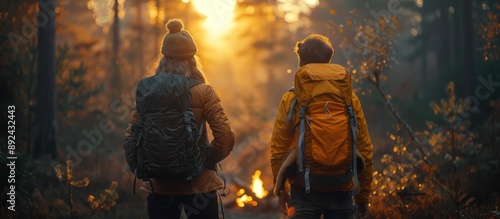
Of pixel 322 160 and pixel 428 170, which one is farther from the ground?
pixel 322 160

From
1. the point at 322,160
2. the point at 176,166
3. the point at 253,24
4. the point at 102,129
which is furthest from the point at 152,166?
the point at 253,24

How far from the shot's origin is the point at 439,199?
25.3 feet

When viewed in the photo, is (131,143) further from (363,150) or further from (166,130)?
(363,150)

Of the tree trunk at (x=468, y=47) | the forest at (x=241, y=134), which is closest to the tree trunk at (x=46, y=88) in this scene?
the forest at (x=241, y=134)

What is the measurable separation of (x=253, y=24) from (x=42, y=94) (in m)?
26.3

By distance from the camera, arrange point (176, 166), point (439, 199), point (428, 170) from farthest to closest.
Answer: point (428, 170)
point (439, 199)
point (176, 166)

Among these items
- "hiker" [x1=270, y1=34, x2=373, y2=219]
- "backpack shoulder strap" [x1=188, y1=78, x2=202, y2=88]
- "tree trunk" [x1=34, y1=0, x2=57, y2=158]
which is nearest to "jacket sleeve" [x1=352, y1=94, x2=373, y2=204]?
"hiker" [x1=270, y1=34, x2=373, y2=219]

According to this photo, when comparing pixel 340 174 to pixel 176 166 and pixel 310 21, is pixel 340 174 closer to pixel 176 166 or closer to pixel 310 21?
pixel 176 166

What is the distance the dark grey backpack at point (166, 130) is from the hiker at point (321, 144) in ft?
2.46

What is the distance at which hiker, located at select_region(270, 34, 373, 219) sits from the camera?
13.3 feet

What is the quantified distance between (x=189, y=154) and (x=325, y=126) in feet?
3.87

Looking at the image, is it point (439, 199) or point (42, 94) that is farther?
point (42, 94)

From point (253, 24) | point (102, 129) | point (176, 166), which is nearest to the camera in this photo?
point (176, 166)

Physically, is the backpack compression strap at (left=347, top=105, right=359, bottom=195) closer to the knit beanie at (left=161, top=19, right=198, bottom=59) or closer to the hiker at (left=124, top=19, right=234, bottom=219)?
the hiker at (left=124, top=19, right=234, bottom=219)
